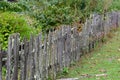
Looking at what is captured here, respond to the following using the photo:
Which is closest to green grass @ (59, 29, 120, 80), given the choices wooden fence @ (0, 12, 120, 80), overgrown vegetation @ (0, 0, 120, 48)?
wooden fence @ (0, 12, 120, 80)

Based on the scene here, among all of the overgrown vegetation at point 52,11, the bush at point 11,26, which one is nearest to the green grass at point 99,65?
the bush at point 11,26

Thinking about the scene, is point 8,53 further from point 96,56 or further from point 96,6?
point 96,6

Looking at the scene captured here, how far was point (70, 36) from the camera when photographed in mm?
10148

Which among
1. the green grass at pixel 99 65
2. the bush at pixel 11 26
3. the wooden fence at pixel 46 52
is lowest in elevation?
the green grass at pixel 99 65

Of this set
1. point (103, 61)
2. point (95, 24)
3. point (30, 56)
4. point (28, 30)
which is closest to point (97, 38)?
point (95, 24)

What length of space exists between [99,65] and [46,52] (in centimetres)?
300

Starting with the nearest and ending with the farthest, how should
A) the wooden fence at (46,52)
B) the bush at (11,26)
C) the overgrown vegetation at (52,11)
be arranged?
1. the wooden fence at (46,52)
2. the bush at (11,26)
3. the overgrown vegetation at (52,11)

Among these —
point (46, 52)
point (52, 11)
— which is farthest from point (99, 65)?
point (52, 11)

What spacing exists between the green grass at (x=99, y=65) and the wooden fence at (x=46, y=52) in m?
0.26

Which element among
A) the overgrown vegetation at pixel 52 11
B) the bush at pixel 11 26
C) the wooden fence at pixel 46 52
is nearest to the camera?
the wooden fence at pixel 46 52

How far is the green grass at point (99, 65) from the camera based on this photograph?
9.06 m

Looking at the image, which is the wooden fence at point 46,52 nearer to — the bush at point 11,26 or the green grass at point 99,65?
the green grass at point 99,65

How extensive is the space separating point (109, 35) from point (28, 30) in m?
7.97

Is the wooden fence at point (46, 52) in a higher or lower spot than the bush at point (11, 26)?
lower
